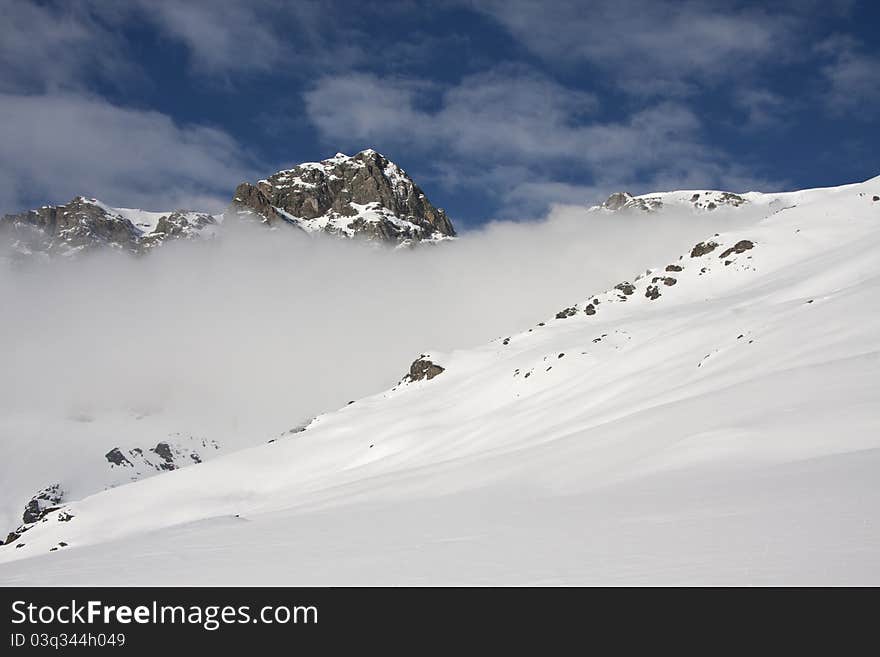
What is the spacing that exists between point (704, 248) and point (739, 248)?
7.16 metres

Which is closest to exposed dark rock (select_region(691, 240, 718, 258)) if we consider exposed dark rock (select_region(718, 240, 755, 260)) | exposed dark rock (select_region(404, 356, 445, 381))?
exposed dark rock (select_region(718, 240, 755, 260))

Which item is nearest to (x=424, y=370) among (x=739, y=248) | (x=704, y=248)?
(x=704, y=248)

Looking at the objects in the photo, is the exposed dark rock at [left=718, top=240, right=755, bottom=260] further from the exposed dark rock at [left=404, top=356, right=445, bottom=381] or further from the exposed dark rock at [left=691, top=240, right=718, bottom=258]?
the exposed dark rock at [left=404, top=356, right=445, bottom=381]

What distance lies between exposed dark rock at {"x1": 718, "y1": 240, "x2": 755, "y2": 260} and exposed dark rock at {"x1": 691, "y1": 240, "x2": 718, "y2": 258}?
3958 mm

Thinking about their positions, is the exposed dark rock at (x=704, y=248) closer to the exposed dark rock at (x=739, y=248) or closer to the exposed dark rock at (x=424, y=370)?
the exposed dark rock at (x=739, y=248)

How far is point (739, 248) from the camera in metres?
85.1

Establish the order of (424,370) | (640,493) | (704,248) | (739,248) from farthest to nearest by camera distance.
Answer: (704,248) → (424,370) → (739,248) → (640,493)

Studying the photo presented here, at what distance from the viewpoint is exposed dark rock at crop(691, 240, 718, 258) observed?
299ft

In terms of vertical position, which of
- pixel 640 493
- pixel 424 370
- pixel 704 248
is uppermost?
pixel 704 248

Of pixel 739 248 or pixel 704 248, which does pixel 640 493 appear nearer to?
pixel 739 248

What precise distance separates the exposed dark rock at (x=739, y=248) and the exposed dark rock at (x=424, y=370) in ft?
134
